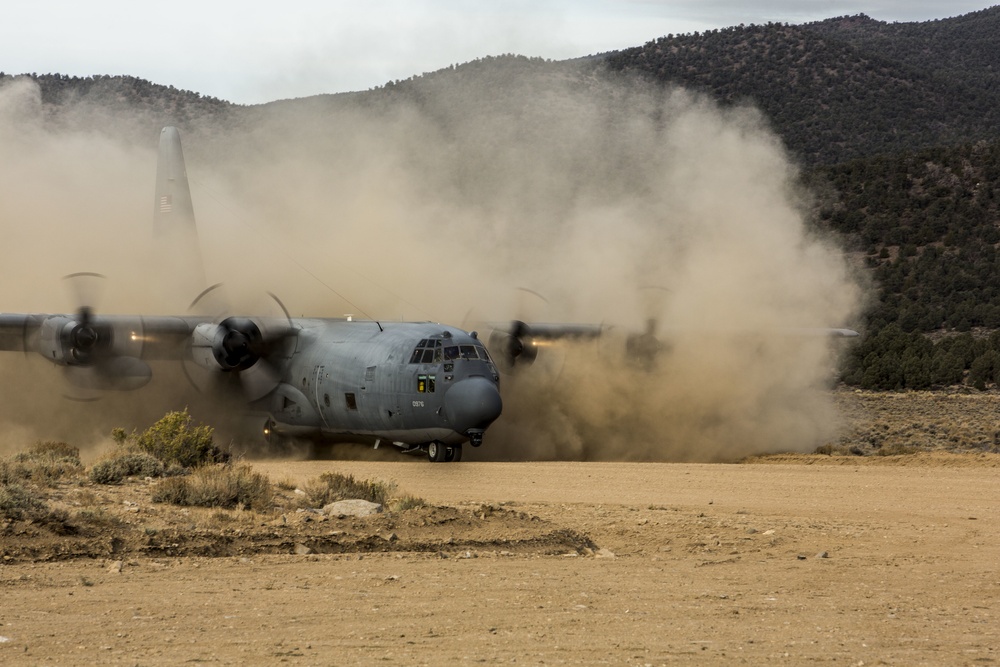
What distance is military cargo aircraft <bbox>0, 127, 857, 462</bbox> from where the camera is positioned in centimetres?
2467

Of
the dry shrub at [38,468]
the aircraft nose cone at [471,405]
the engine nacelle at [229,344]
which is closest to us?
the dry shrub at [38,468]

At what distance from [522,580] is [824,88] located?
3407 inches

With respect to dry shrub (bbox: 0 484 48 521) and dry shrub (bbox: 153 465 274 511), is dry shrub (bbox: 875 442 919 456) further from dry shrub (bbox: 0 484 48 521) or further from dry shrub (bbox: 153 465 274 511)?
dry shrub (bbox: 0 484 48 521)

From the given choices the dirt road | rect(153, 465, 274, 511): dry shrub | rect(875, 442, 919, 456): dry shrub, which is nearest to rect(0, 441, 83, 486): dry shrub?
rect(153, 465, 274, 511): dry shrub

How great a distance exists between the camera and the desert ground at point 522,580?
376 inches

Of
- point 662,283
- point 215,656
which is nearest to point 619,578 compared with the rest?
point 215,656

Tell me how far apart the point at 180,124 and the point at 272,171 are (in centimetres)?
3577

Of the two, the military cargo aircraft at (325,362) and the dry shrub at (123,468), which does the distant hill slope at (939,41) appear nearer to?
the military cargo aircraft at (325,362)

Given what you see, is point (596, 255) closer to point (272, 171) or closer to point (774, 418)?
point (774, 418)

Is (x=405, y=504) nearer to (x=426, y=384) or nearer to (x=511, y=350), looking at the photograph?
(x=426, y=384)

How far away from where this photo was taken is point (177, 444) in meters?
21.9

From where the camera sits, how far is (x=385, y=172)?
5091 centimetres

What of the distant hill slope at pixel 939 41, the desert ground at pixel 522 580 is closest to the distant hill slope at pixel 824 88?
the distant hill slope at pixel 939 41

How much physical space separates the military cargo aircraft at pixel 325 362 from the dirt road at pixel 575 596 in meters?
6.08
